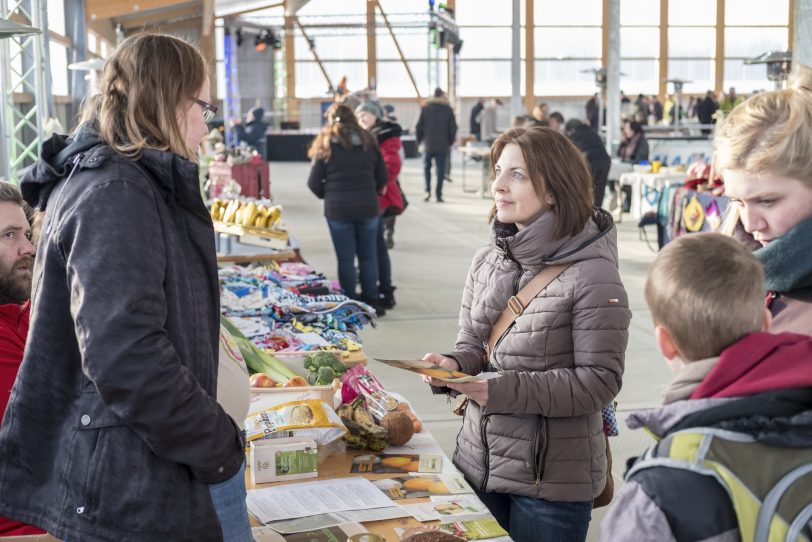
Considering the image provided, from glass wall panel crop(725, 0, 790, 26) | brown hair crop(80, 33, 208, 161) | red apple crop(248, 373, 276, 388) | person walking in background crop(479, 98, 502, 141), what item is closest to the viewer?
brown hair crop(80, 33, 208, 161)

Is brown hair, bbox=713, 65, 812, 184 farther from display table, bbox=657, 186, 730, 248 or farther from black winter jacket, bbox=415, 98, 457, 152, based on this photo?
black winter jacket, bbox=415, 98, 457, 152

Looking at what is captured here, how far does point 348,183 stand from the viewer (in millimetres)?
6723

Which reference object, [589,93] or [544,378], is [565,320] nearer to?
[544,378]

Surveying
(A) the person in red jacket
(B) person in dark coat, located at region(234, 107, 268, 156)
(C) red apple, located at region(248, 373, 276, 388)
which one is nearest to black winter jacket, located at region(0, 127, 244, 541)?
(A) the person in red jacket

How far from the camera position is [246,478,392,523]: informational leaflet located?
7.07 feet

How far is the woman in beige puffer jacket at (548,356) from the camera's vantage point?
7.19 feet

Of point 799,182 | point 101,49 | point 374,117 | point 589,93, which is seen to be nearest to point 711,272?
point 799,182

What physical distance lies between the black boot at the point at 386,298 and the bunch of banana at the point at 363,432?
4801 millimetres

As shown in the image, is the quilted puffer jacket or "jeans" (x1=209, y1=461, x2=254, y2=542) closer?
"jeans" (x1=209, y1=461, x2=254, y2=542)

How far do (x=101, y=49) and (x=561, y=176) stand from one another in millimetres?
25712

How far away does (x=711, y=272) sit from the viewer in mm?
1244

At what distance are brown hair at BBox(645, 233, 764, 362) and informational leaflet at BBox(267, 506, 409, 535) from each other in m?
1.03

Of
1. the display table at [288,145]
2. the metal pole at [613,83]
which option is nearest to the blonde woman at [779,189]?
the metal pole at [613,83]

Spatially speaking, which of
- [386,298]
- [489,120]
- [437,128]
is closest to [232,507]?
[386,298]
